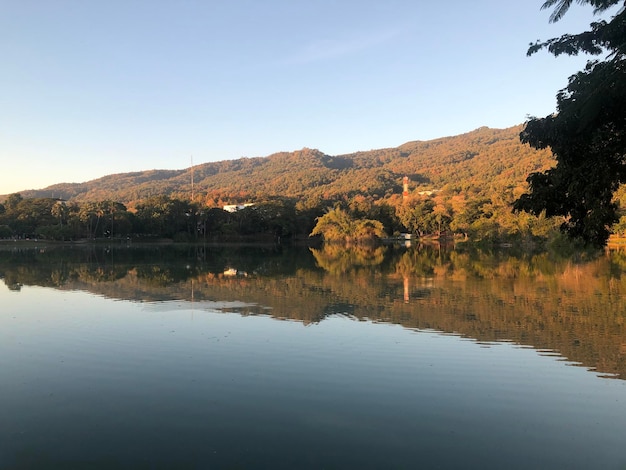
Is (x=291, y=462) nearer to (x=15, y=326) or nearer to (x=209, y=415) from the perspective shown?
(x=209, y=415)

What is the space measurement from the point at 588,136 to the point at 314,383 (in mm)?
5014

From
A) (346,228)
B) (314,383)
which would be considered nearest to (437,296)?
(314,383)

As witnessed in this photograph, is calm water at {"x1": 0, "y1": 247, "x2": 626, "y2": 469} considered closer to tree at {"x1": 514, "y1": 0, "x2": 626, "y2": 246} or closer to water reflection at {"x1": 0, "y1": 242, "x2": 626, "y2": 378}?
water reflection at {"x1": 0, "y1": 242, "x2": 626, "y2": 378}

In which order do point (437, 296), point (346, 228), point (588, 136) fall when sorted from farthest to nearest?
point (346, 228), point (437, 296), point (588, 136)

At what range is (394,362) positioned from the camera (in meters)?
8.02

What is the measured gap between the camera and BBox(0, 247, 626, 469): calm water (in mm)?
4832

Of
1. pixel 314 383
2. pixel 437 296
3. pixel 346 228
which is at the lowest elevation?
pixel 346 228

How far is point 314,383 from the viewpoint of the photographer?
690 centimetres

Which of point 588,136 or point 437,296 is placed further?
point 437,296

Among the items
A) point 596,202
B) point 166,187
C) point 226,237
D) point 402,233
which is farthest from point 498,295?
point 166,187

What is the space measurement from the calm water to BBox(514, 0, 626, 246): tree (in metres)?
2.55

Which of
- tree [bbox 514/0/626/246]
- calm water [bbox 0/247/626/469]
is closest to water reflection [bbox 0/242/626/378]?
calm water [bbox 0/247/626/469]

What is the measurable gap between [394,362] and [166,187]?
647 ft

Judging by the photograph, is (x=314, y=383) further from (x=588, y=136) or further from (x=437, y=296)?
(x=437, y=296)
